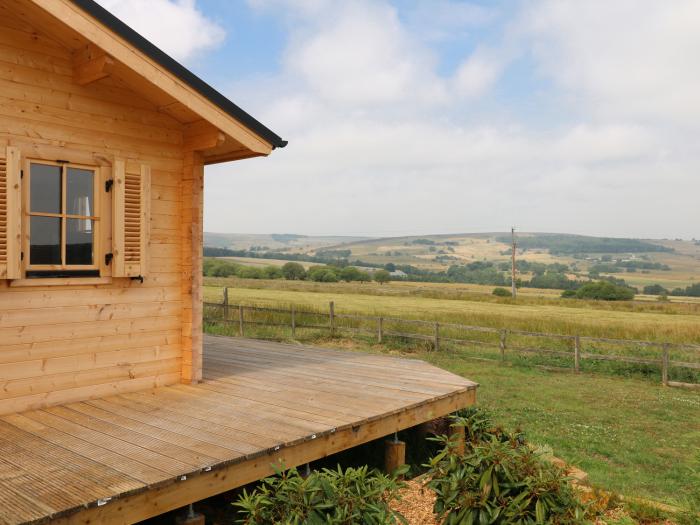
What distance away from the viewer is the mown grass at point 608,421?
6.32 meters

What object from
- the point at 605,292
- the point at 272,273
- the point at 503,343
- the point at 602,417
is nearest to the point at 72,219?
the point at 602,417

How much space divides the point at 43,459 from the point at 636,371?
1295 centimetres

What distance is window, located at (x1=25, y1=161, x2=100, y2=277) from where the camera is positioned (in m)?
5.23

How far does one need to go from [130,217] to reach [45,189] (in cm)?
82

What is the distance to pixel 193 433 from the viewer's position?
181 inches

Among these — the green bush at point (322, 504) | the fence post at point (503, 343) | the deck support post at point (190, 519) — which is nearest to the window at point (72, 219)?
the deck support post at point (190, 519)

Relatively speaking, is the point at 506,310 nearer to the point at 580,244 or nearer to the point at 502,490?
the point at 502,490

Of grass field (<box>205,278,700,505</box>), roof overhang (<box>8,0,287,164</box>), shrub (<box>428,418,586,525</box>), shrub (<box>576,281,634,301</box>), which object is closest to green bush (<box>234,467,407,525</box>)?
shrub (<box>428,418,586,525</box>)

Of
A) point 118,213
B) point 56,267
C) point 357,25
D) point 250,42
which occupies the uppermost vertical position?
point 250,42

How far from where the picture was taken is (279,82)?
22484 mm

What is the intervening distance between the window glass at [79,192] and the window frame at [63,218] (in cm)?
4

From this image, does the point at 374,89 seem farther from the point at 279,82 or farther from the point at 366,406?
the point at 366,406

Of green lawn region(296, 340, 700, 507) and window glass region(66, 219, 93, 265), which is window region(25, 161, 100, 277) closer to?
window glass region(66, 219, 93, 265)

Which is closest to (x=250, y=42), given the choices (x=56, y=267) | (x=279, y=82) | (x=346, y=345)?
(x=279, y=82)
